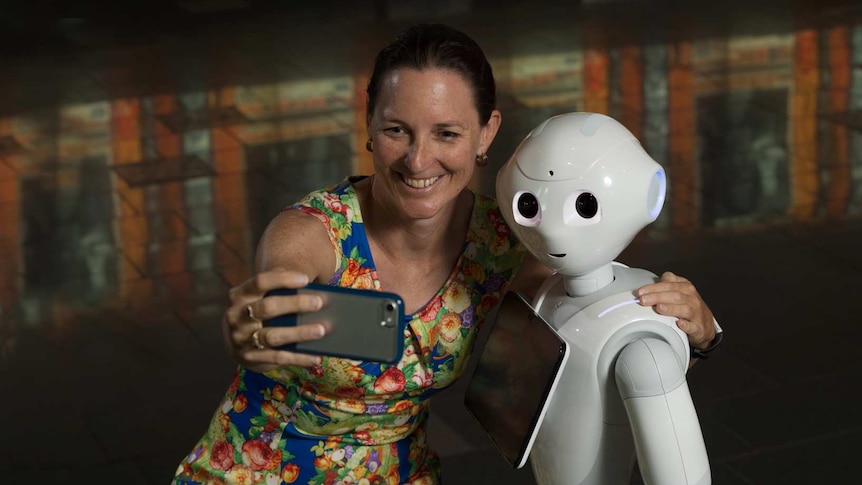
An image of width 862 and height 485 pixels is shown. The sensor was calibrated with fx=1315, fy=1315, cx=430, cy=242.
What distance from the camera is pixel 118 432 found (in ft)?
14.6

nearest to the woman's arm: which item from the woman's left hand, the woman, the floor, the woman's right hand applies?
the woman's right hand

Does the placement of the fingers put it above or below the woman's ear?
below

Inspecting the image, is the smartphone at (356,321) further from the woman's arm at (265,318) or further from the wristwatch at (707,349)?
the wristwatch at (707,349)

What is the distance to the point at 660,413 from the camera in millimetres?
2180

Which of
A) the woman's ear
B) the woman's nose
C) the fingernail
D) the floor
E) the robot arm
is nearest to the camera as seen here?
the fingernail

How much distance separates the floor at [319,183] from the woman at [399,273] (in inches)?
60.5

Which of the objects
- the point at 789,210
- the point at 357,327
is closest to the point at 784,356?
the point at 789,210

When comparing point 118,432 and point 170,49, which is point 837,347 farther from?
point 170,49

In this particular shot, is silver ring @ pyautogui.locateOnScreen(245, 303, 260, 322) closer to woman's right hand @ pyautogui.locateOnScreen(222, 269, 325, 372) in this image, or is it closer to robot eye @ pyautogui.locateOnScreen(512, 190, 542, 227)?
woman's right hand @ pyautogui.locateOnScreen(222, 269, 325, 372)

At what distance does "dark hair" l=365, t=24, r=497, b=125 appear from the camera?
2.38 m

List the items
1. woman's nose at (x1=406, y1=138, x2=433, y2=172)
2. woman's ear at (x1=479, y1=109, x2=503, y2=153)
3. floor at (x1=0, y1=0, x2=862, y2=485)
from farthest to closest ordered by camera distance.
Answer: floor at (x1=0, y1=0, x2=862, y2=485) → woman's ear at (x1=479, y1=109, x2=503, y2=153) → woman's nose at (x1=406, y1=138, x2=433, y2=172)

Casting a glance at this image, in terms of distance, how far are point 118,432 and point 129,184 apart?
8.41 feet

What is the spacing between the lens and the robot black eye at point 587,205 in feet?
7.36

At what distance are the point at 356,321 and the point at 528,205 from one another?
46 cm
